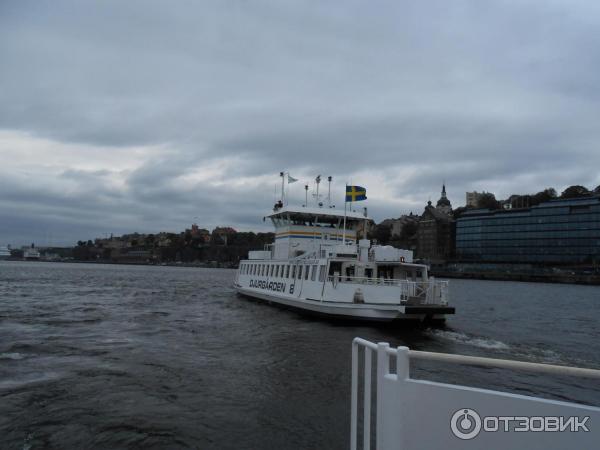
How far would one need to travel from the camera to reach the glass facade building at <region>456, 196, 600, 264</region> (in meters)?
137

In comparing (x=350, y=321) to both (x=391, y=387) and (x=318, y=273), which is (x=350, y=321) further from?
(x=391, y=387)

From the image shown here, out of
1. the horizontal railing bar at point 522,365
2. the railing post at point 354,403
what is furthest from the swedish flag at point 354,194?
the horizontal railing bar at point 522,365

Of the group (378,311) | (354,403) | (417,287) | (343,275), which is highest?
Result: (343,275)

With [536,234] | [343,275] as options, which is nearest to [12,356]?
[343,275]

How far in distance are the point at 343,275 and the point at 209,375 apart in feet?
36.6

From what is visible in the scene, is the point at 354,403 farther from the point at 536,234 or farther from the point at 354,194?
the point at 536,234

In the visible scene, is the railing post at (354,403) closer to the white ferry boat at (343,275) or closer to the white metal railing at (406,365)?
the white metal railing at (406,365)

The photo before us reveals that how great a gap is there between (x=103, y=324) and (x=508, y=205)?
189m

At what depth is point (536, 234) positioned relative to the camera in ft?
486

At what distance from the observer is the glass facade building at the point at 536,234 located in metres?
137

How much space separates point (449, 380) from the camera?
12.8 m

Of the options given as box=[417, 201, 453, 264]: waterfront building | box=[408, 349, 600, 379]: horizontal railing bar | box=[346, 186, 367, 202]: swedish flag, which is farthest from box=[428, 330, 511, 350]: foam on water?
box=[417, 201, 453, 264]: waterfront building

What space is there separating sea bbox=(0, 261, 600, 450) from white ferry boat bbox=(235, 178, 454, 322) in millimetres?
1026

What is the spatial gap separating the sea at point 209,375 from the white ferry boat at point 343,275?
1.03 meters
